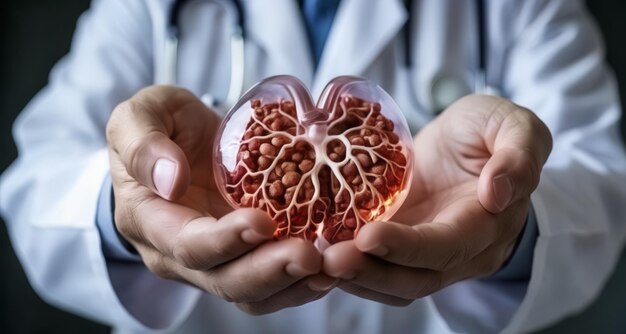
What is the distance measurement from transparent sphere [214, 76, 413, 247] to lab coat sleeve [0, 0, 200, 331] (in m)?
0.26

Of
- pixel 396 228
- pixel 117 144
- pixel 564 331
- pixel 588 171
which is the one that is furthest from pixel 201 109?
pixel 564 331

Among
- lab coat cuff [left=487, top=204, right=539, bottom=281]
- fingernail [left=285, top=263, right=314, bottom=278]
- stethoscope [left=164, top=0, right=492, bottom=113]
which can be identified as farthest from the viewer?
stethoscope [left=164, top=0, right=492, bottom=113]

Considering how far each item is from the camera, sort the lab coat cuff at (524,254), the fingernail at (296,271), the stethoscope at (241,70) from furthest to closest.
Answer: the stethoscope at (241,70)
the lab coat cuff at (524,254)
the fingernail at (296,271)

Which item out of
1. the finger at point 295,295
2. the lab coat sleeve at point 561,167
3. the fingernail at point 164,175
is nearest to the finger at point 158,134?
the fingernail at point 164,175

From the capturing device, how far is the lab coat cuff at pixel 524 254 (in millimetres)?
659

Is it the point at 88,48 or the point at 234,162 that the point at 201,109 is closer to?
the point at 234,162

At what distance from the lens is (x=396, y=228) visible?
1.41 feet

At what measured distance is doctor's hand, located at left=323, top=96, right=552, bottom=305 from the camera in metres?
0.43

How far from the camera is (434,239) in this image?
0.46 m

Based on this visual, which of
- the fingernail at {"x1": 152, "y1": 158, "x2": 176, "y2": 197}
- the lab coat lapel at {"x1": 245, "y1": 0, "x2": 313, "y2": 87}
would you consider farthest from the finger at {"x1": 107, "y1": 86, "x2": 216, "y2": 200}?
the lab coat lapel at {"x1": 245, "y1": 0, "x2": 313, "y2": 87}

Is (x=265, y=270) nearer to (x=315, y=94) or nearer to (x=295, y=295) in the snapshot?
(x=295, y=295)

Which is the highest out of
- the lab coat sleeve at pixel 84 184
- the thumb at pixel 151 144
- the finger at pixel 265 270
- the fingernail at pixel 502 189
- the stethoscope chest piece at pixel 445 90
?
the thumb at pixel 151 144

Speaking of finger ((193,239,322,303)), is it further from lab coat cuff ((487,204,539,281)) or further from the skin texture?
lab coat cuff ((487,204,539,281))

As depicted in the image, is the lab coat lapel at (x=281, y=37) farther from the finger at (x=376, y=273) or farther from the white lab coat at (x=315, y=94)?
the finger at (x=376, y=273)
